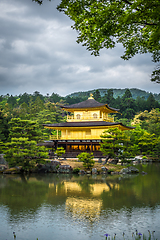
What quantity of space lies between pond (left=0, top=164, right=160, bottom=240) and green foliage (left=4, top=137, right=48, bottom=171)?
23.2 ft

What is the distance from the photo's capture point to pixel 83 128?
3484 cm

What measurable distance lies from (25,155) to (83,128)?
13.0 meters

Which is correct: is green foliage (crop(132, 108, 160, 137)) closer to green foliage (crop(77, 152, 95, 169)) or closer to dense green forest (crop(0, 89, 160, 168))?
dense green forest (crop(0, 89, 160, 168))

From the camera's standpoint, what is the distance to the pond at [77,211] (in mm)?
8281

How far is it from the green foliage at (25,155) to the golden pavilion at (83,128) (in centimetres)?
953

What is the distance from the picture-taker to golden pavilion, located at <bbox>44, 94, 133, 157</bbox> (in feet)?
109

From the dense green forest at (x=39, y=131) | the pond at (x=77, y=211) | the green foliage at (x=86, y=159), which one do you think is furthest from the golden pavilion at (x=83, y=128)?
the pond at (x=77, y=211)

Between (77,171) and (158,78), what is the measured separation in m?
16.4

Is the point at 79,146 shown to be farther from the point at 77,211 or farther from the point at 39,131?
the point at 77,211

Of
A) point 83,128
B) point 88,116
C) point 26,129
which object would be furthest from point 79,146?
point 26,129

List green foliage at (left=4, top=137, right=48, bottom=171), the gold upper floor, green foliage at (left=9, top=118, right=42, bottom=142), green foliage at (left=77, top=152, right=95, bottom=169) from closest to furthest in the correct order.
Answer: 1. green foliage at (left=4, top=137, right=48, bottom=171)
2. green foliage at (left=77, top=152, right=95, bottom=169)
3. green foliage at (left=9, top=118, right=42, bottom=142)
4. the gold upper floor

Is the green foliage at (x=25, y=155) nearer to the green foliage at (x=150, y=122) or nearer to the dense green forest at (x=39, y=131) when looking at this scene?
the dense green forest at (x=39, y=131)

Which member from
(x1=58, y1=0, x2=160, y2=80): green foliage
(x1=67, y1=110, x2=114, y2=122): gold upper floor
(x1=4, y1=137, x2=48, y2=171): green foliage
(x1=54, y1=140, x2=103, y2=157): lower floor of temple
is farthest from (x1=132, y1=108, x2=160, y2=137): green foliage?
(x1=58, y1=0, x2=160, y2=80): green foliage

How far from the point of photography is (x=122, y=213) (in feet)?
34.0
